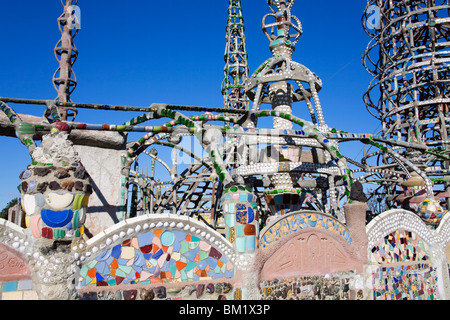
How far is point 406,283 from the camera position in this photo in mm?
7566

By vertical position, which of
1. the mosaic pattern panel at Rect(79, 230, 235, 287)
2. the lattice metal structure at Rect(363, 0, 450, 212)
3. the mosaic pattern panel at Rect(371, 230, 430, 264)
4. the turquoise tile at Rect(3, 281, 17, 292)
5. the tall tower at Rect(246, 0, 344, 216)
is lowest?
the turquoise tile at Rect(3, 281, 17, 292)

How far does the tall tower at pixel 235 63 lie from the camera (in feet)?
83.8

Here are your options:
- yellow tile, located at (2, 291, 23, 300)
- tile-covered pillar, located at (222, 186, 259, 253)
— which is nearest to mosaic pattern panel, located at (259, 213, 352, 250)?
tile-covered pillar, located at (222, 186, 259, 253)

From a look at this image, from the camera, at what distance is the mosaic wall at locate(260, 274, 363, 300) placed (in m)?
5.75

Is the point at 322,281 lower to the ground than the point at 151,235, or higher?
Result: lower

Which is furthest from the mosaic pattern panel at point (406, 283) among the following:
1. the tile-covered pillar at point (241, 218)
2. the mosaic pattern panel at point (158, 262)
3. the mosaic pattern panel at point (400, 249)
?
the mosaic pattern panel at point (158, 262)

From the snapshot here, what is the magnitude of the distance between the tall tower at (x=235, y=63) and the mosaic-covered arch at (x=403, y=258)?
17.7 m

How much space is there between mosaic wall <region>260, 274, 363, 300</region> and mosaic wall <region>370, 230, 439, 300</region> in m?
0.64

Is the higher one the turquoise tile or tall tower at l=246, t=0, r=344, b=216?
tall tower at l=246, t=0, r=344, b=216

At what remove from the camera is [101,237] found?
458 centimetres

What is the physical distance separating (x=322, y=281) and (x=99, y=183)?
507cm

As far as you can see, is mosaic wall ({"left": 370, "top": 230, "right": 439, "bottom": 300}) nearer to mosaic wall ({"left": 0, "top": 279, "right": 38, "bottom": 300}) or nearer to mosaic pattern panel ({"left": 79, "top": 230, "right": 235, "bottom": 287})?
mosaic pattern panel ({"left": 79, "top": 230, "right": 235, "bottom": 287})
